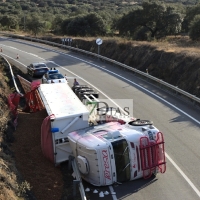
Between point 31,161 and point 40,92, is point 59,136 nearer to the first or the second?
point 31,161

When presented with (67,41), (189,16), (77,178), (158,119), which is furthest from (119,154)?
(189,16)

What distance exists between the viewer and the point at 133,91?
21.1 metres

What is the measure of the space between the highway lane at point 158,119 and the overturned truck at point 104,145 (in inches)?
19.5

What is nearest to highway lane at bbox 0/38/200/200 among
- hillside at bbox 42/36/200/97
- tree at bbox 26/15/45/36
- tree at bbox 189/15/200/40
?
hillside at bbox 42/36/200/97

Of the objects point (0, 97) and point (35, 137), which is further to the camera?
point (0, 97)

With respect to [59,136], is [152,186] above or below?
below

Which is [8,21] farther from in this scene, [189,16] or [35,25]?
[189,16]

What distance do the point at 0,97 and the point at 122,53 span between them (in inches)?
565

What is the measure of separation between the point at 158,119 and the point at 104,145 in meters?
6.44

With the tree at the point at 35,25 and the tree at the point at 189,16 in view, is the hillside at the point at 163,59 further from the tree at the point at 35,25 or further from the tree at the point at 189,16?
the tree at the point at 35,25

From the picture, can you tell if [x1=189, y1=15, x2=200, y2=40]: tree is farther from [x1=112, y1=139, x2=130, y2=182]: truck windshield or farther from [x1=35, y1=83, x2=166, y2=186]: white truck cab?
[x1=112, y1=139, x2=130, y2=182]: truck windshield

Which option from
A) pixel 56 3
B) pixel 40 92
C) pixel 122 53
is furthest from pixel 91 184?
pixel 56 3

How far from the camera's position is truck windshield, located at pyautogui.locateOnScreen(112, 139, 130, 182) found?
10.6m

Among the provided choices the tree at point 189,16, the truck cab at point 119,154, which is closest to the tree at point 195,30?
the tree at point 189,16
